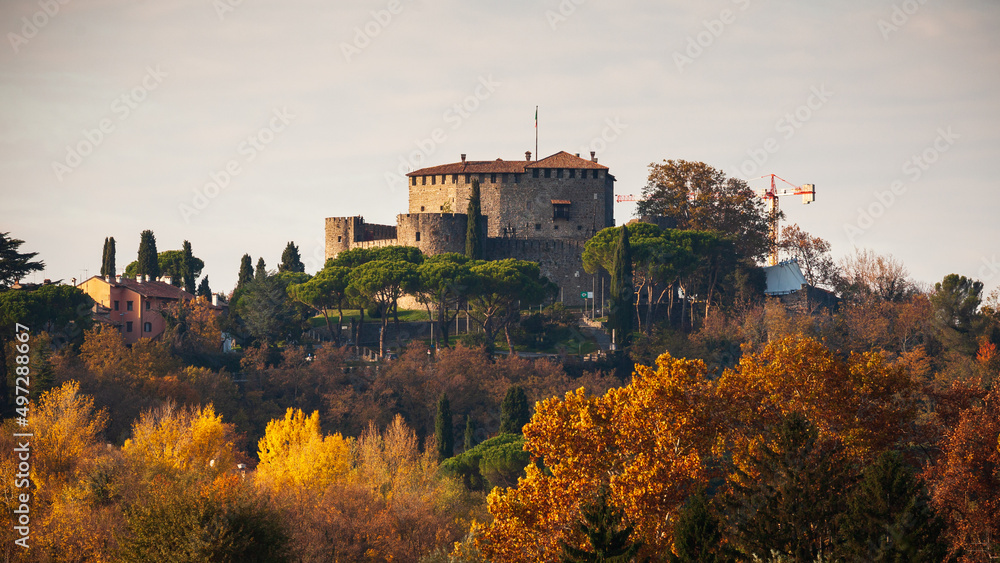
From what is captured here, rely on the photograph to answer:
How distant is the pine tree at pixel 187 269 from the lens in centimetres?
8306

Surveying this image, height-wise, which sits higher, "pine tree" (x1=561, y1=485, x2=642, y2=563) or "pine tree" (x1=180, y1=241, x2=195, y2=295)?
"pine tree" (x1=180, y1=241, x2=195, y2=295)

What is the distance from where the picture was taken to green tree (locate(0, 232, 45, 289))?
6144 cm

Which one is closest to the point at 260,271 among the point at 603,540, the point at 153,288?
the point at 153,288

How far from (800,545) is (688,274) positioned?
51054 millimetres

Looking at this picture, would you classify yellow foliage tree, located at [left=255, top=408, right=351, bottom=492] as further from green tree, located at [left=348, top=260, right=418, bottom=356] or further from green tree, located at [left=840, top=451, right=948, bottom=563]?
green tree, located at [left=840, top=451, right=948, bottom=563]

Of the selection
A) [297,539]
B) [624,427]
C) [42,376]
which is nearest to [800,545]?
[624,427]

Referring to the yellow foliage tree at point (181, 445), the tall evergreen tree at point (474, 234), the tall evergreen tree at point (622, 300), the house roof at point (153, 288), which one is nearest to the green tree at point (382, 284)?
the tall evergreen tree at point (474, 234)

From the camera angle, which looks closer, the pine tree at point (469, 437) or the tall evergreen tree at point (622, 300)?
the pine tree at point (469, 437)

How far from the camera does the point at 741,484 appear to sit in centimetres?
3092

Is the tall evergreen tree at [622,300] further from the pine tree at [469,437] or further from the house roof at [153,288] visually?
the house roof at [153,288]

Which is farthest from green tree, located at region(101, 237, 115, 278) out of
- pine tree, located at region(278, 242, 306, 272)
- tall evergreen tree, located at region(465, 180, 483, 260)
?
tall evergreen tree, located at region(465, 180, 483, 260)

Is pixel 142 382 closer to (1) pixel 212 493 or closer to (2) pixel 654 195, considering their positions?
(1) pixel 212 493

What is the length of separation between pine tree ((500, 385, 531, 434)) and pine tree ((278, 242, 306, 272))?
32.4 metres

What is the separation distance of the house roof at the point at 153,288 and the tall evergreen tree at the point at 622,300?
27273mm
